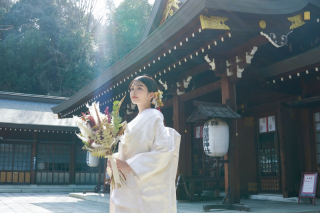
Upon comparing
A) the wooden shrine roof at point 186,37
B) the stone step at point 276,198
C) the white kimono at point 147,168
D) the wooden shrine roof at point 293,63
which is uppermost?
the wooden shrine roof at point 186,37

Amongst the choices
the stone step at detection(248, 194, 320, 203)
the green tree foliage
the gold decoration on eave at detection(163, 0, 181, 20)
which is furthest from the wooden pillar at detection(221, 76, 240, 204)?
the green tree foliage

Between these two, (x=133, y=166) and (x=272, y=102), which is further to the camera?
(x=272, y=102)

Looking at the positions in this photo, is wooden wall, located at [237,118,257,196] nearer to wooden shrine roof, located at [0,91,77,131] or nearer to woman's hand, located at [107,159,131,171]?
woman's hand, located at [107,159,131,171]

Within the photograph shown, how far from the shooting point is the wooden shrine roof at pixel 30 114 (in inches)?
584

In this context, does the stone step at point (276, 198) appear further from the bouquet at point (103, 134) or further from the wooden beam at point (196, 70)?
the bouquet at point (103, 134)

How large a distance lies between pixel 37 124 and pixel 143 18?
808 inches

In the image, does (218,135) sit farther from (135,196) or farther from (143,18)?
(143,18)

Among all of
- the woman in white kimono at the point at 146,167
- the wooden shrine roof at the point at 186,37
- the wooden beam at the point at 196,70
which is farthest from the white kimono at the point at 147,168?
the wooden beam at the point at 196,70

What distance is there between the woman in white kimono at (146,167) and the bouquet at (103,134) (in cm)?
5

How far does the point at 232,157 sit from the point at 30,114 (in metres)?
12.9

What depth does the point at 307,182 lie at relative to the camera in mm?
6656

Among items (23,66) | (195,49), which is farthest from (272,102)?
(23,66)

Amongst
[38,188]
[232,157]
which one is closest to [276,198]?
[232,157]

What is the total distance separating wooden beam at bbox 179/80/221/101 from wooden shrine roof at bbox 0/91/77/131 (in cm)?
897
